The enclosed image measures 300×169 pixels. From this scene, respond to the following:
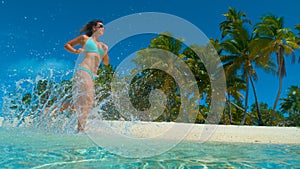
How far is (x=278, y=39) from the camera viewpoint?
1855 centimetres

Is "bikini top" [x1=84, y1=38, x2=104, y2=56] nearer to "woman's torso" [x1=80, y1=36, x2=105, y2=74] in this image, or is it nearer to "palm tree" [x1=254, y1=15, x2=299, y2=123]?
"woman's torso" [x1=80, y1=36, x2=105, y2=74]

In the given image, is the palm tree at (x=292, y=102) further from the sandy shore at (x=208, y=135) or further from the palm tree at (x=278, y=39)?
the sandy shore at (x=208, y=135)

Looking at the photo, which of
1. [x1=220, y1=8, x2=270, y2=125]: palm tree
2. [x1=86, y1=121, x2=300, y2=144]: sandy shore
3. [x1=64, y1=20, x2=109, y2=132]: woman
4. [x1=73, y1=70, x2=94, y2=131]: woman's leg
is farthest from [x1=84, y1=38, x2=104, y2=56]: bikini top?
[x1=220, y1=8, x2=270, y2=125]: palm tree

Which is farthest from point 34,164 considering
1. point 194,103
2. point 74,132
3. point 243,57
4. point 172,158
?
point 194,103

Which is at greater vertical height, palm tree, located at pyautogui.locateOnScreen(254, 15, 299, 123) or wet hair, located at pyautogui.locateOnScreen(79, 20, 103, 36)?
palm tree, located at pyautogui.locateOnScreen(254, 15, 299, 123)

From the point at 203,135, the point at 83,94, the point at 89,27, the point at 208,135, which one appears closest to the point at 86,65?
the point at 83,94

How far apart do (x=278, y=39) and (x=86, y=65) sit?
17.3 meters

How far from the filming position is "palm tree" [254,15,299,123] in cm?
1848

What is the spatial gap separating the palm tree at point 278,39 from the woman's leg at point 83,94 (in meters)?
16.8

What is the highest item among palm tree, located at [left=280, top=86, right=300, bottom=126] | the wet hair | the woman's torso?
palm tree, located at [left=280, top=86, right=300, bottom=126]

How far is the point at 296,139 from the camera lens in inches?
263

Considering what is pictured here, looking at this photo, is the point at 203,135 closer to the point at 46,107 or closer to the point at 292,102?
the point at 46,107

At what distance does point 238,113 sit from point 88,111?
989 inches

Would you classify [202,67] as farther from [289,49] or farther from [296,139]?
[296,139]
